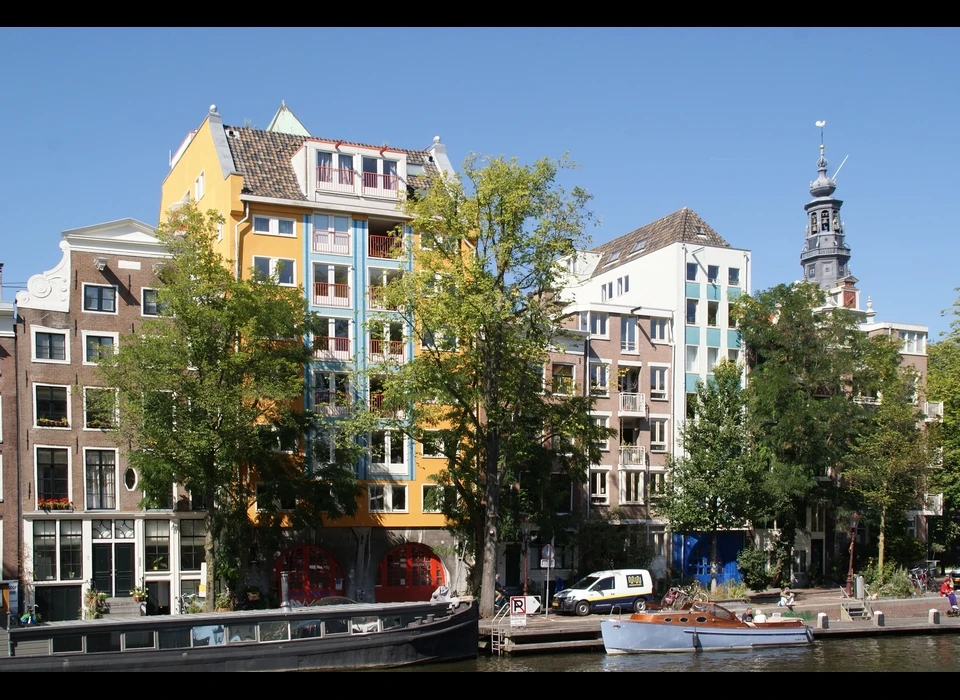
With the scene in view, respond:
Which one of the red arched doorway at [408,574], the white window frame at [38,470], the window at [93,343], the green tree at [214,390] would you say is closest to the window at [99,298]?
the window at [93,343]

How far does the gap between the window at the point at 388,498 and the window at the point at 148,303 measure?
37.2 feet

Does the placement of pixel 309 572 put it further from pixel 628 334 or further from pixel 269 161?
pixel 628 334

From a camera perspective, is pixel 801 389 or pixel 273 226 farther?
pixel 801 389

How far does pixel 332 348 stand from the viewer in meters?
45.7

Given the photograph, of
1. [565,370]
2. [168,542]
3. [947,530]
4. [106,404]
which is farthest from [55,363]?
[947,530]

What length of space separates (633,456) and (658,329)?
6790 millimetres

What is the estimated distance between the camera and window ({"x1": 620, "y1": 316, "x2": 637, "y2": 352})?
177 feet

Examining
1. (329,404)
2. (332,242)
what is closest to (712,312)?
(332,242)

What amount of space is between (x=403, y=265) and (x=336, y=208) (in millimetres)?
3745

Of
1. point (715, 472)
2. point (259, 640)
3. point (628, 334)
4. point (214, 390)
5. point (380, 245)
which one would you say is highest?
point (380, 245)

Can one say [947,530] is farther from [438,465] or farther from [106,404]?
[106,404]

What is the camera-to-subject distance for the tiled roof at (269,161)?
46.2 meters

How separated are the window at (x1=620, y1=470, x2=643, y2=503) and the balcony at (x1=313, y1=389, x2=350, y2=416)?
14874 millimetres

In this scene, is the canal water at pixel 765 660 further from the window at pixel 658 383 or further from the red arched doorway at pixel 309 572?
the window at pixel 658 383
